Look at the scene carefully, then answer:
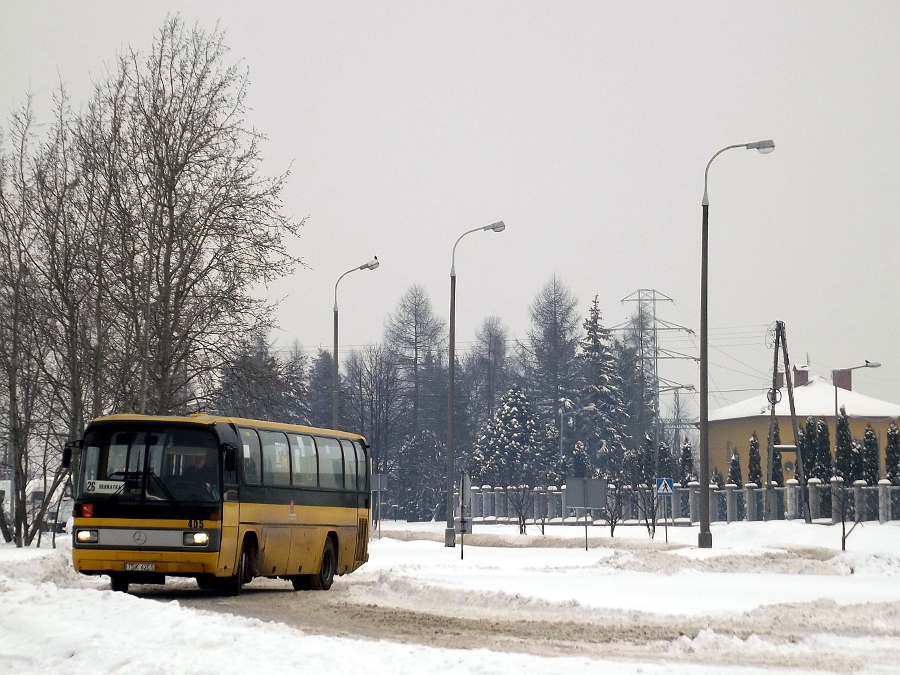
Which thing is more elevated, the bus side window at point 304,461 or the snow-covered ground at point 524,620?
the bus side window at point 304,461

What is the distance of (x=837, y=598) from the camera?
21906 mm

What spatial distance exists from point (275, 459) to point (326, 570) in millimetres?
2539

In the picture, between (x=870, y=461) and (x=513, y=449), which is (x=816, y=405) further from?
(x=870, y=461)

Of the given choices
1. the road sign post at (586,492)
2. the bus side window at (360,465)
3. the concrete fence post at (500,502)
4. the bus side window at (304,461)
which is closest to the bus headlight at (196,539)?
the bus side window at (304,461)

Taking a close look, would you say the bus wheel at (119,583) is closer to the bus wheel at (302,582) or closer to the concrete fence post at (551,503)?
the bus wheel at (302,582)

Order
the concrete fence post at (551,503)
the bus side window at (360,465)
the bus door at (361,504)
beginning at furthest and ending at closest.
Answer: the concrete fence post at (551,503) < the bus side window at (360,465) < the bus door at (361,504)

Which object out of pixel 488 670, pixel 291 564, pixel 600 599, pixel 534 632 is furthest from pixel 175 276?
pixel 488 670

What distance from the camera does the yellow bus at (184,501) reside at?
19781 millimetres

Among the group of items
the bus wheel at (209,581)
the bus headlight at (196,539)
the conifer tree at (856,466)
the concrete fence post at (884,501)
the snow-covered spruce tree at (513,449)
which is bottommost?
the bus wheel at (209,581)

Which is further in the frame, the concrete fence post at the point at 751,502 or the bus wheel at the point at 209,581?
the concrete fence post at the point at 751,502

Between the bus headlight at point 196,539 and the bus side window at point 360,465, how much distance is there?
5.75m

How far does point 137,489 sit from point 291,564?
3225mm

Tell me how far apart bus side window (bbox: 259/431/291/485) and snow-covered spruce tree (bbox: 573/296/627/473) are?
7926 centimetres

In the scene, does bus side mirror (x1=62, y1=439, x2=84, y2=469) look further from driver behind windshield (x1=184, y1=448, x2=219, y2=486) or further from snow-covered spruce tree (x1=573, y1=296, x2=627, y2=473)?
snow-covered spruce tree (x1=573, y1=296, x2=627, y2=473)
